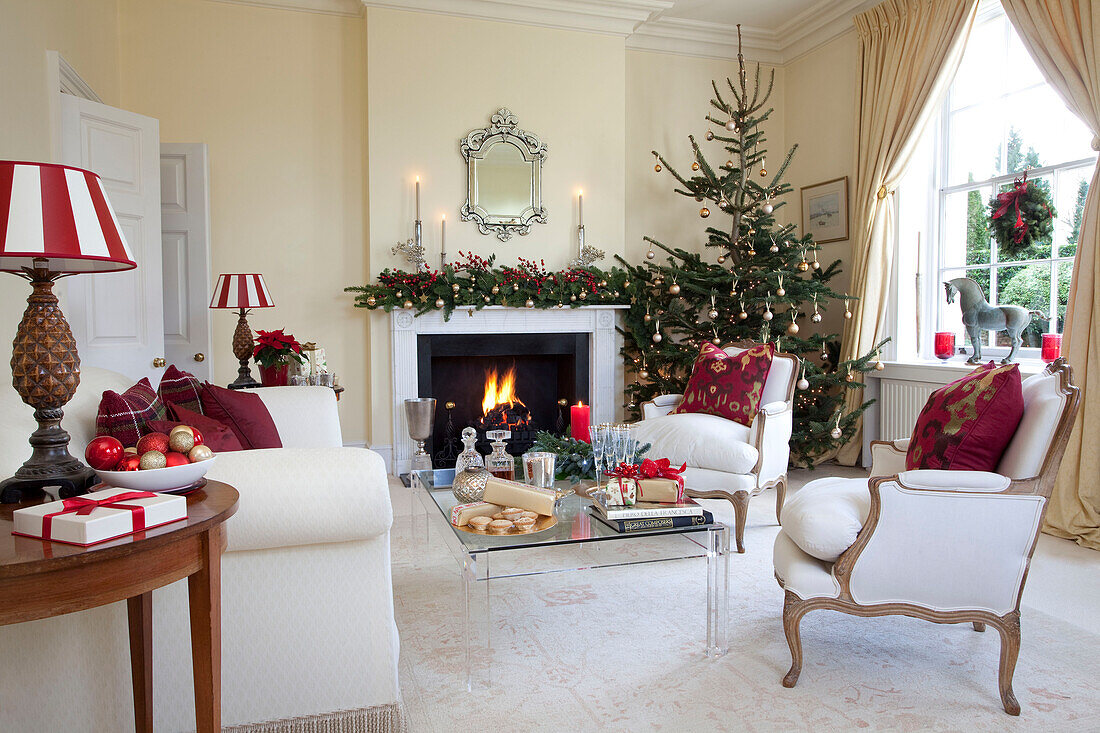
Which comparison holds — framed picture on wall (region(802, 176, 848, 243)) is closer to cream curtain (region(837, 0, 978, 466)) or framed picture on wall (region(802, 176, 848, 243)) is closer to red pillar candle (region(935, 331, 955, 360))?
cream curtain (region(837, 0, 978, 466))

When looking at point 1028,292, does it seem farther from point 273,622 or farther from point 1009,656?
point 273,622

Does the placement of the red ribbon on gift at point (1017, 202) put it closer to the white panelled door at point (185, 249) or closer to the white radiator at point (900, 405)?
the white radiator at point (900, 405)

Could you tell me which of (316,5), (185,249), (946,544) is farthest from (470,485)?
(316,5)

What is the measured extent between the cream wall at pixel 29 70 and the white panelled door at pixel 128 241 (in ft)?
0.79

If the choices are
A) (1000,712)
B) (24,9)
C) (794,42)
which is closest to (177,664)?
(1000,712)

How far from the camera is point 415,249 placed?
4859mm

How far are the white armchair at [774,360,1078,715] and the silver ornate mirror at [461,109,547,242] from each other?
352 centimetres

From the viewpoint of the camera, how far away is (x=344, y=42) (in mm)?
4969

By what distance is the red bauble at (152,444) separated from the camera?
143 centimetres

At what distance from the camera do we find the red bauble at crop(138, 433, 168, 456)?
4.70 feet

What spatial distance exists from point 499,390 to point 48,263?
400 centimetres

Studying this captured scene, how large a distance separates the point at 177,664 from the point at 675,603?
5.50 ft

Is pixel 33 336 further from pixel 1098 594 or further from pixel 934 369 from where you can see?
pixel 934 369

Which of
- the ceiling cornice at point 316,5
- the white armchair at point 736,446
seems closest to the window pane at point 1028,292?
the white armchair at point 736,446
